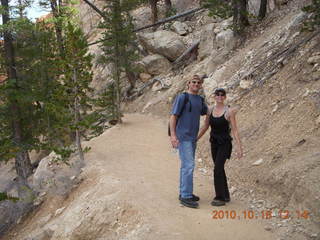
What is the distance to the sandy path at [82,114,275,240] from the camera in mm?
5062

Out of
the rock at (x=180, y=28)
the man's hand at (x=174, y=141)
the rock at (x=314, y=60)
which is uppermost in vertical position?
the rock at (x=180, y=28)

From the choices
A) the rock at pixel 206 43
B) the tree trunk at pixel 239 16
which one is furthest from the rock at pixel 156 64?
the tree trunk at pixel 239 16

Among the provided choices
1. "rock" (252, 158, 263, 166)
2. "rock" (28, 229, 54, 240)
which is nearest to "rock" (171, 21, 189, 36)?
"rock" (252, 158, 263, 166)

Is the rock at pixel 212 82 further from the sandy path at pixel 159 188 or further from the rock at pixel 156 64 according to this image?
the rock at pixel 156 64

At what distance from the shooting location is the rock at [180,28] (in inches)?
971

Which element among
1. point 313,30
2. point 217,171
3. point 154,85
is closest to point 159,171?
point 217,171

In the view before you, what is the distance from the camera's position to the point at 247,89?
12.1 meters

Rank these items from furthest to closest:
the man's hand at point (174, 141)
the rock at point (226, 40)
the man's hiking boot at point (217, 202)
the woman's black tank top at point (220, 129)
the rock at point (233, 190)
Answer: the rock at point (226, 40), the rock at point (233, 190), the man's hiking boot at point (217, 202), the woman's black tank top at point (220, 129), the man's hand at point (174, 141)

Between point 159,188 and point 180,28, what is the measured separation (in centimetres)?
1968

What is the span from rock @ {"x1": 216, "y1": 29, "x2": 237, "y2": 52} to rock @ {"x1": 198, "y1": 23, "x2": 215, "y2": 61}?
1.23m

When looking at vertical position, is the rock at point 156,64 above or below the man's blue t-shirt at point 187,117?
above
